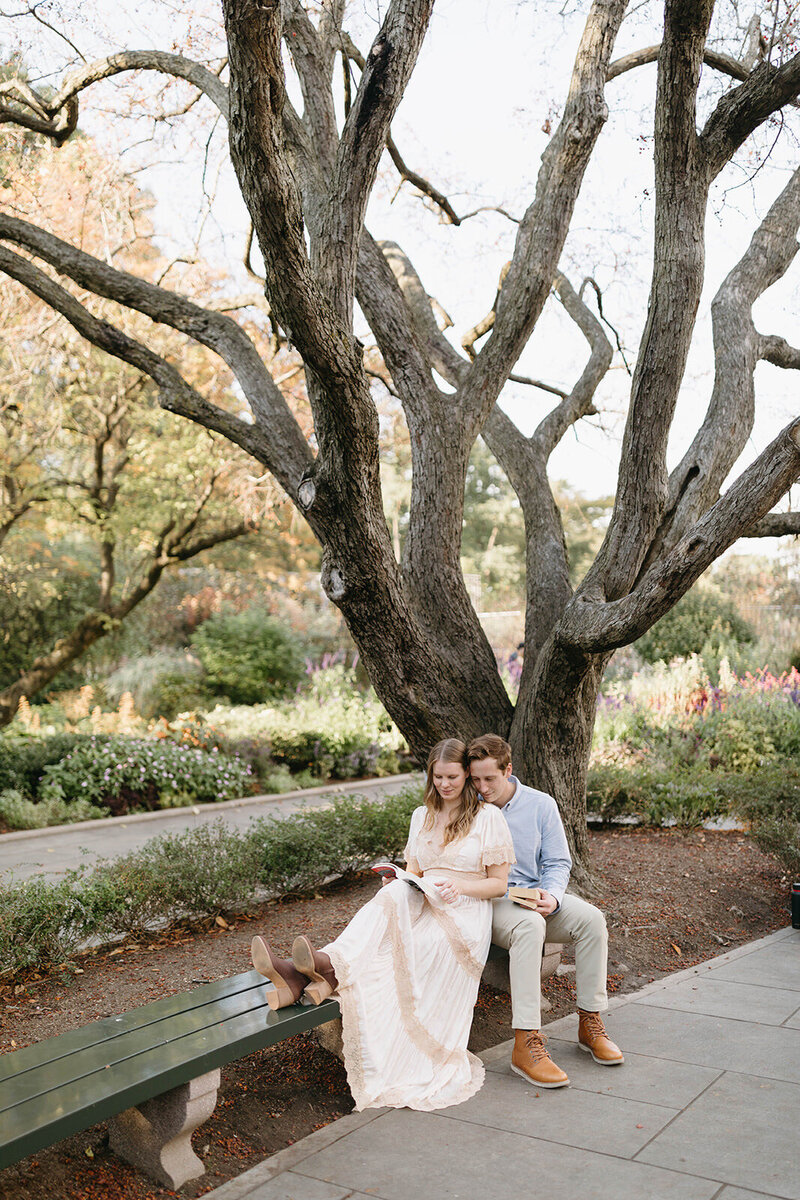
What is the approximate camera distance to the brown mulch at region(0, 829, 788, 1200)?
126 inches

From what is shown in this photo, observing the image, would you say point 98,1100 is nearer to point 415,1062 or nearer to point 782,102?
point 415,1062

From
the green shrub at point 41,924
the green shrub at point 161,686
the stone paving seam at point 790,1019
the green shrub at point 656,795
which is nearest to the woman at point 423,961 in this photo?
the stone paving seam at point 790,1019

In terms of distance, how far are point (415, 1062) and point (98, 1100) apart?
141cm

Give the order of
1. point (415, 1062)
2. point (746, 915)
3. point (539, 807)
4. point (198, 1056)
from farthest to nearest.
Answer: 1. point (746, 915)
2. point (539, 807)
3. point (415, 1062)
4. point (198, 1056)

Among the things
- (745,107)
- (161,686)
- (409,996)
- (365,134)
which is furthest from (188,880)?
(161,686)

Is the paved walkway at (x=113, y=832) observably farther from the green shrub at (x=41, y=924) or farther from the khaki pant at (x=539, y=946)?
the khaki pant at (x=539, y=946)

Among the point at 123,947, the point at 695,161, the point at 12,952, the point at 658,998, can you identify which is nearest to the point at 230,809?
the point at 123,947

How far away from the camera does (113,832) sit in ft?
31.1

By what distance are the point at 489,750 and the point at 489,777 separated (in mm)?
122

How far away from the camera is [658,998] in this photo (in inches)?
193

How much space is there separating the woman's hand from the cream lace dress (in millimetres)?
37

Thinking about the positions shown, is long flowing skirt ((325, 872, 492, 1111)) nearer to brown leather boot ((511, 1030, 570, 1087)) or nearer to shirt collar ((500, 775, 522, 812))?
brown leather boot ((511, 1030, 570, 1087))

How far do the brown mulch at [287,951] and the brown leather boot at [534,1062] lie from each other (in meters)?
0.43

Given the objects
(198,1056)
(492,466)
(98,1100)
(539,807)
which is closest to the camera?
(98,1100)
